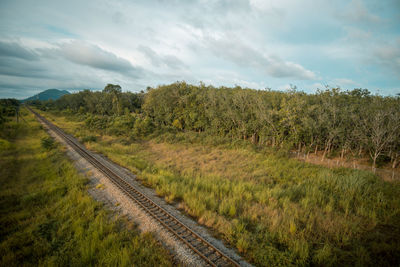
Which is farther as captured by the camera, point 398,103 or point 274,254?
point 398,103

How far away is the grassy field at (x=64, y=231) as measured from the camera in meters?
6.24

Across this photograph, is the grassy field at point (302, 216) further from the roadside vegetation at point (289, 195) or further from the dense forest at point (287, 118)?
the dense forest at point (287, 118)

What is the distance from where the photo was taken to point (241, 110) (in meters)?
33.7

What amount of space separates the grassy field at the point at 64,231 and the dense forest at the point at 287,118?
2449 centimetres

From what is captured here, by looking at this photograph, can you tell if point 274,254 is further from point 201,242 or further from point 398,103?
point 398,103

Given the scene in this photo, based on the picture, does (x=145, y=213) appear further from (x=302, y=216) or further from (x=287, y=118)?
(x=287, y=118)

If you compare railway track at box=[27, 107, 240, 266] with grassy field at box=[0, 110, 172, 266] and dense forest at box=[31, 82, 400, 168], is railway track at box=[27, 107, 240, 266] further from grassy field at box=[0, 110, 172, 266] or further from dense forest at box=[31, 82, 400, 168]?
dense forest at box=[31, 82, 400, 168]

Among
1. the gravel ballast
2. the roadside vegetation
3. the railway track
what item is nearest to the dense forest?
the roadside vegetation

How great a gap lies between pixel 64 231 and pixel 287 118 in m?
27.9

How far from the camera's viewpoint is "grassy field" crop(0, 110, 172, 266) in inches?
246

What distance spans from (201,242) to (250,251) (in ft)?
6.69

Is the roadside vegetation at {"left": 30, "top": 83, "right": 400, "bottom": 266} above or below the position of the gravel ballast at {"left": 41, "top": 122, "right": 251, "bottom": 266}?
above

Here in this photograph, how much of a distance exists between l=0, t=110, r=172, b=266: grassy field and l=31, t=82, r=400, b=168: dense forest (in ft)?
80.3

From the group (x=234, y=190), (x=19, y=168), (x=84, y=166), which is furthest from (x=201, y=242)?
(x=19, y=168)
